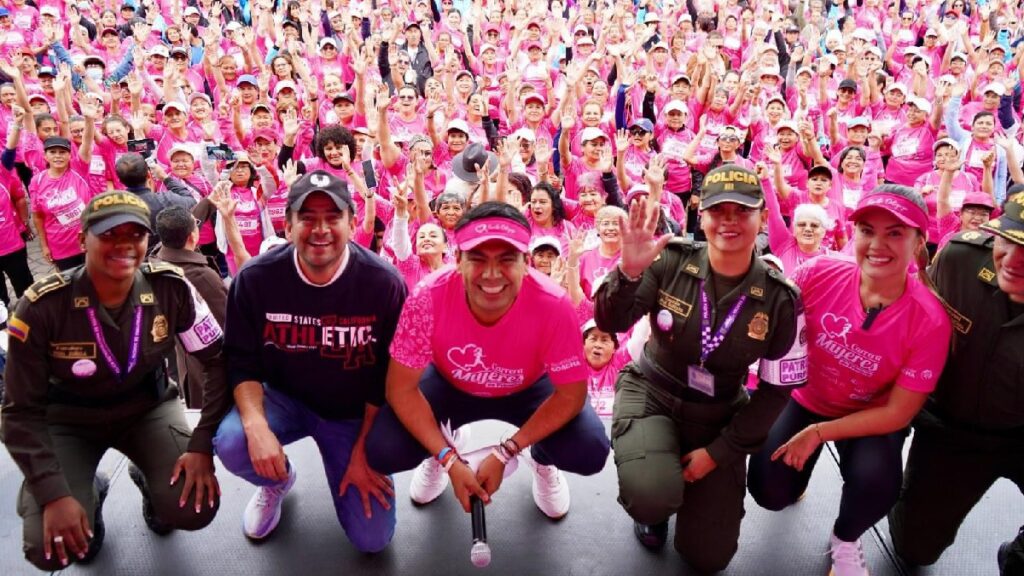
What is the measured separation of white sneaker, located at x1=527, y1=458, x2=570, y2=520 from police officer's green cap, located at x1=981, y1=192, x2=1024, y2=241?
1929 mm

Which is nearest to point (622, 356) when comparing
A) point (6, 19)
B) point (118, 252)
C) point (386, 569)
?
point (386, 569)

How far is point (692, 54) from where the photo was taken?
10.4m

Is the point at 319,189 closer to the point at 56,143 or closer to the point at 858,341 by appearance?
the point at 858,341

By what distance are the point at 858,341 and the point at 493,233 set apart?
1451 millimetres

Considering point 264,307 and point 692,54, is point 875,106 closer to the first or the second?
point 692,54

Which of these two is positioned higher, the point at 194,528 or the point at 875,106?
the point at 875,106

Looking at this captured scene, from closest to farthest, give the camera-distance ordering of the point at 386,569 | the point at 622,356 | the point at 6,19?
the point at 386,569 → the point at 622,356 → the point at 6,19

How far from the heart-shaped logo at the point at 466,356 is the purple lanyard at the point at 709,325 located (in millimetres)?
863

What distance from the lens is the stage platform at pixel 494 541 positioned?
264cm

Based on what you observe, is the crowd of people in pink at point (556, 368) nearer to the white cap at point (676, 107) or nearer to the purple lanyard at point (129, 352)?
the purple lanyard at point (129, 352)

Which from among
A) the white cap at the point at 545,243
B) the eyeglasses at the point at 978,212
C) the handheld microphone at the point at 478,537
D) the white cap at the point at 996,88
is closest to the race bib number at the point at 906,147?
the white cap at the point at 996,88

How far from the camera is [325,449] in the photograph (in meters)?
2.96

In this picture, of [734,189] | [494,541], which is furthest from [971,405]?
[494,541]

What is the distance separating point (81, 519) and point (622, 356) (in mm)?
2906
